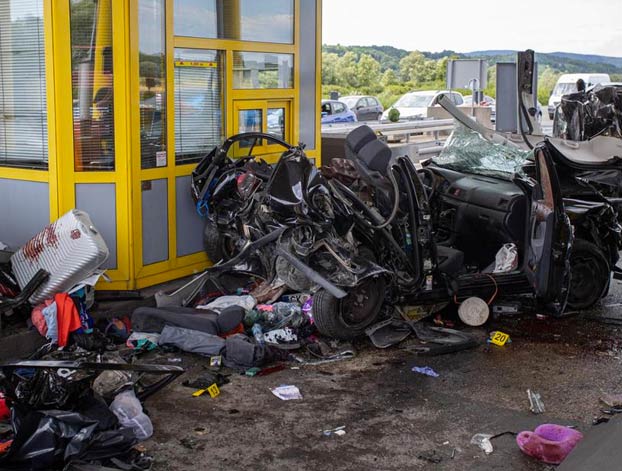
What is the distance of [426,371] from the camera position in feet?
21.7

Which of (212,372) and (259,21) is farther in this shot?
(259,21)

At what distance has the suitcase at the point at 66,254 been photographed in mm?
6898

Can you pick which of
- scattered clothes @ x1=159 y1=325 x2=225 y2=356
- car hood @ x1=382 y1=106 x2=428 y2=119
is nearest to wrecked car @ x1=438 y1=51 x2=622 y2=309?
scattered clothes @ x1=159 y1=325 x2=225 y2=356

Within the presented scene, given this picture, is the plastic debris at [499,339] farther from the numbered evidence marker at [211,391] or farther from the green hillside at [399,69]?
the green hillside at [399,69]

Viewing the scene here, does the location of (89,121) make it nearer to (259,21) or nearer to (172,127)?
A: (172,127)

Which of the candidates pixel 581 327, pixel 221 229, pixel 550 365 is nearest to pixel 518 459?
pixel 550 365

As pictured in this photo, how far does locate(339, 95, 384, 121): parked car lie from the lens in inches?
1224

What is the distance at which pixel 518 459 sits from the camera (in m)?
5.05

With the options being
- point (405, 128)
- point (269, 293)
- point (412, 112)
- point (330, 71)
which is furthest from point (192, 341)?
point (330, 71)

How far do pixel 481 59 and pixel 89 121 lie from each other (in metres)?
11.5

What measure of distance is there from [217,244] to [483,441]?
383 centimetres

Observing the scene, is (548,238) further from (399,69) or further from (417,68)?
(399,69)

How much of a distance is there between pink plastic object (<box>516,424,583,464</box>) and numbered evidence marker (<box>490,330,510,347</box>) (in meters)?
2.17

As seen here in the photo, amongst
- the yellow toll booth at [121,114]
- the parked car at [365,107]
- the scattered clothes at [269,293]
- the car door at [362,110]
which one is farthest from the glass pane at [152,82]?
the parked car at [365,107]
